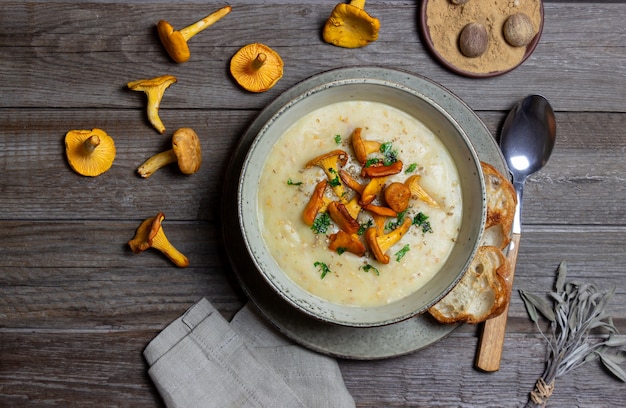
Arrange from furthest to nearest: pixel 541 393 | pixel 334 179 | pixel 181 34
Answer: pixel 541 393
pixel 181 34
pixel 334 179

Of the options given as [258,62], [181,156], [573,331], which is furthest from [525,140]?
[181,156]

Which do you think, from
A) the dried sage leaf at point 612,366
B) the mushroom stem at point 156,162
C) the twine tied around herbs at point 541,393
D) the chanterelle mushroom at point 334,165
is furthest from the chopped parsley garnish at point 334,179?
the dried sage leaf at point 612,366

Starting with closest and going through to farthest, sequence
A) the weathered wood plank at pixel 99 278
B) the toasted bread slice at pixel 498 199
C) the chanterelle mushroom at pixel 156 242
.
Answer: the toasted bread slice at pixel 498 199 → the chanterelle mushroom at pixel 156 242 → the weathered wood plank at pixel 99 278

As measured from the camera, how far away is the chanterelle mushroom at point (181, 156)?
191 centimetres

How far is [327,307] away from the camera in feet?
5.66

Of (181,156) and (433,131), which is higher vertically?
(433,131)

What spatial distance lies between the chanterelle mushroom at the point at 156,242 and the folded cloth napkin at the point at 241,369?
0.17 m

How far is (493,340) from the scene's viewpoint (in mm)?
2059

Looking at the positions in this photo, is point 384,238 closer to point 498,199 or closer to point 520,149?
point 498,199

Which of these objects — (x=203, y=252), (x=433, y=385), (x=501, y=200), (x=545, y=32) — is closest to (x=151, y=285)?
(x=203, y=252)

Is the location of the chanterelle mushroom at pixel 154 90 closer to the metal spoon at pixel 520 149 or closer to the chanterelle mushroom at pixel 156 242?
the chanterelle mushroom at pixel 156 242

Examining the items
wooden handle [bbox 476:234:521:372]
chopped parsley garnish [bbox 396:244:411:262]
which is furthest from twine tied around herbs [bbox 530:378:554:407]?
chopped parsley garnish [bbox 396:244:411:262]

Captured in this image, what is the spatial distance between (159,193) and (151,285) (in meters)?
0.33

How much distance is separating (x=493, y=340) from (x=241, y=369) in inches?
34.7
